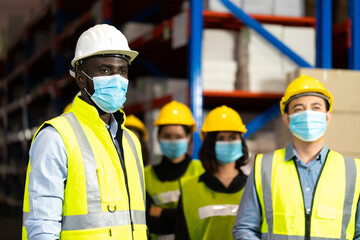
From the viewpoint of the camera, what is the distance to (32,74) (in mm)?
13781

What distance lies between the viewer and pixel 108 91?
2271 millimetres

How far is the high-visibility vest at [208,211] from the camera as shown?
341 cm

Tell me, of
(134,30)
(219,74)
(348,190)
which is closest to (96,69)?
(348,190)

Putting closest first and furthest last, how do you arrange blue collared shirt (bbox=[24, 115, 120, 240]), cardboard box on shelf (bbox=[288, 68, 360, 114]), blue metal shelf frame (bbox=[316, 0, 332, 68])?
blue collared shirt (bbox=[24, 115, 120, 240]), cardboard box on shelf (bbox=[288, 68, 360, 114]), blue metal shelf frame (bbox=[316, 0, 332, 68])

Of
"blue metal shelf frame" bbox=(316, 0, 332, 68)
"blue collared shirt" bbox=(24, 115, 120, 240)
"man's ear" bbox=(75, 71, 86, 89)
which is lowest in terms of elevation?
"blue collared shirt" bbox=(24, 115, 120, 240)

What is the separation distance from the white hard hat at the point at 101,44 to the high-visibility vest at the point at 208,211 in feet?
4.65

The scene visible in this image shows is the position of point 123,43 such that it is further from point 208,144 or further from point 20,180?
point 20,180

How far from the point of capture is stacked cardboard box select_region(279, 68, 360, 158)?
13.5 feet

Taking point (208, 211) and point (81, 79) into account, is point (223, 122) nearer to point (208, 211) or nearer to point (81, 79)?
point (208, 211)

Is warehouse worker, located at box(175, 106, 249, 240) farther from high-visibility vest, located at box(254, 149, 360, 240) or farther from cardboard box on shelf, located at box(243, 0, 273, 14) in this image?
cardboard box on shelf, located at box(243, 0, 273, 14)

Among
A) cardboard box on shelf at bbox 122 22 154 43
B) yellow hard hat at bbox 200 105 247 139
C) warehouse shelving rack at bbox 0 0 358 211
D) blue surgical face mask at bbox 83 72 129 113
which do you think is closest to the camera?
blue surgical face mask at bbox 83 72 129 113

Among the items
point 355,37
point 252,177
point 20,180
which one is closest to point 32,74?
point 20,180

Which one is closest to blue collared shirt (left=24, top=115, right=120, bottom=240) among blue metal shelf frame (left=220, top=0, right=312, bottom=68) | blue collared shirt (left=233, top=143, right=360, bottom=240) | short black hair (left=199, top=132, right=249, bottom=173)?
blue collared shirt (left=233, top=143, right=360, bottom=240)

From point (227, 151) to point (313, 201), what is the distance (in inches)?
44.4
